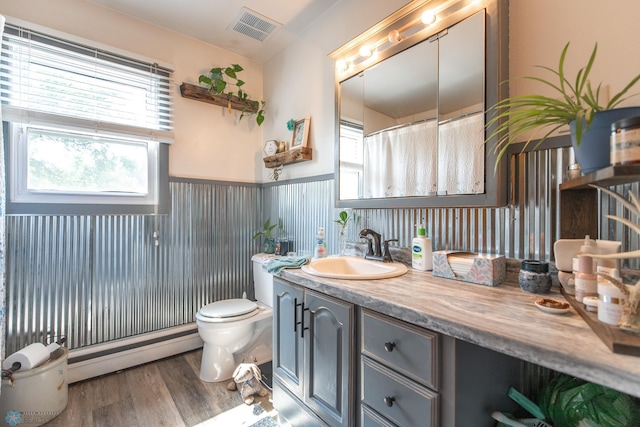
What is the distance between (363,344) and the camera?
104cm

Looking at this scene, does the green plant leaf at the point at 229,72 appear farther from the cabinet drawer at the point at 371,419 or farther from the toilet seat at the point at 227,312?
the cabinet drawer at the point at 371,419

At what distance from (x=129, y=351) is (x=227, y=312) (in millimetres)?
837

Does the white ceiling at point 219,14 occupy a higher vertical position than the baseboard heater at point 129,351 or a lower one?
higher

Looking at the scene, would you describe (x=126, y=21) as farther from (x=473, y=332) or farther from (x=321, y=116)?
(x=473, y=332)

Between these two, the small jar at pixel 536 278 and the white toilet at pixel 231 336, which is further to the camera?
the white toilet at pixel 231 336

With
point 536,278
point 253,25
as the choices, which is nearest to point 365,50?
point 253,25

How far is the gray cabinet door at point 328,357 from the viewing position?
1.09 meters

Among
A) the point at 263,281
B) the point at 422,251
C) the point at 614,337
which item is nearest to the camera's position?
the point at 614,337

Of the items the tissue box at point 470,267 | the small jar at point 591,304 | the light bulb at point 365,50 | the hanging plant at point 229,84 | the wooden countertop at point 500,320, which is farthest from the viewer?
the hanging plant at point 229,84

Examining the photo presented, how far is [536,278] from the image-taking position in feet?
3.18

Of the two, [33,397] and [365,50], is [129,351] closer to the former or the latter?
[33,397]

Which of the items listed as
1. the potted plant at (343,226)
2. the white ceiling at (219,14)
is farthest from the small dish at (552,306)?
the white ceiling at (219,14)

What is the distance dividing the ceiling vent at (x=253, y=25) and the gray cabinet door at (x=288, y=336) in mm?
1842

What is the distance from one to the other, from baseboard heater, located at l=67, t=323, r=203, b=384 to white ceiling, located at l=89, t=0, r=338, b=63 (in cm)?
233
